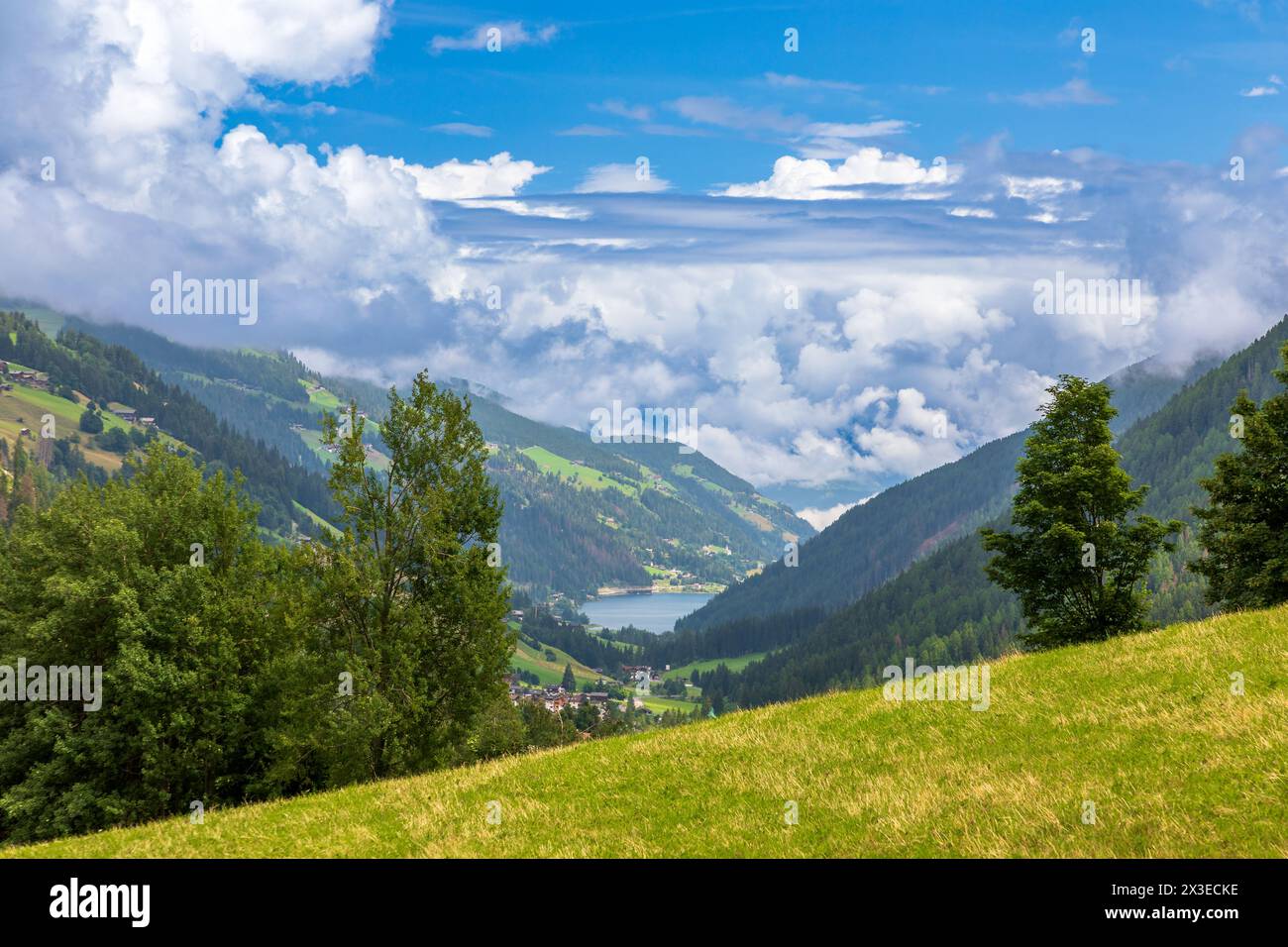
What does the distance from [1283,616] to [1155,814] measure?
16616 mm

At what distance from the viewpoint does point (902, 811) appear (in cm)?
1850

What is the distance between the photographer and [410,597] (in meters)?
39.6

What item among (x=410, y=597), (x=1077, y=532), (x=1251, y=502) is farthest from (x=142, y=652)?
(x=1251, y=502)

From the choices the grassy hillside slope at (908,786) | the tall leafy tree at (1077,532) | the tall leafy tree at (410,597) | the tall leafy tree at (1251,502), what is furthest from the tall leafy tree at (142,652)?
the tall leafy tree at (1251,502)

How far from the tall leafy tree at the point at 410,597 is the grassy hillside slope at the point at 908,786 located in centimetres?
883

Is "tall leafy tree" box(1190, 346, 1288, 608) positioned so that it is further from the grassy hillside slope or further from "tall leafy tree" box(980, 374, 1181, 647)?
the grassy hillside slope

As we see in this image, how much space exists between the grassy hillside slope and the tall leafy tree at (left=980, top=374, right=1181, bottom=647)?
59.2ft

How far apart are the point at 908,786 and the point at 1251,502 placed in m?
39.8

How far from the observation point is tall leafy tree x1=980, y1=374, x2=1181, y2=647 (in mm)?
47844

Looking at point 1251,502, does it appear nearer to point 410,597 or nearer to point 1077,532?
point 1077,532

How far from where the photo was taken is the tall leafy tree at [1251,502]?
48812 millimetres
